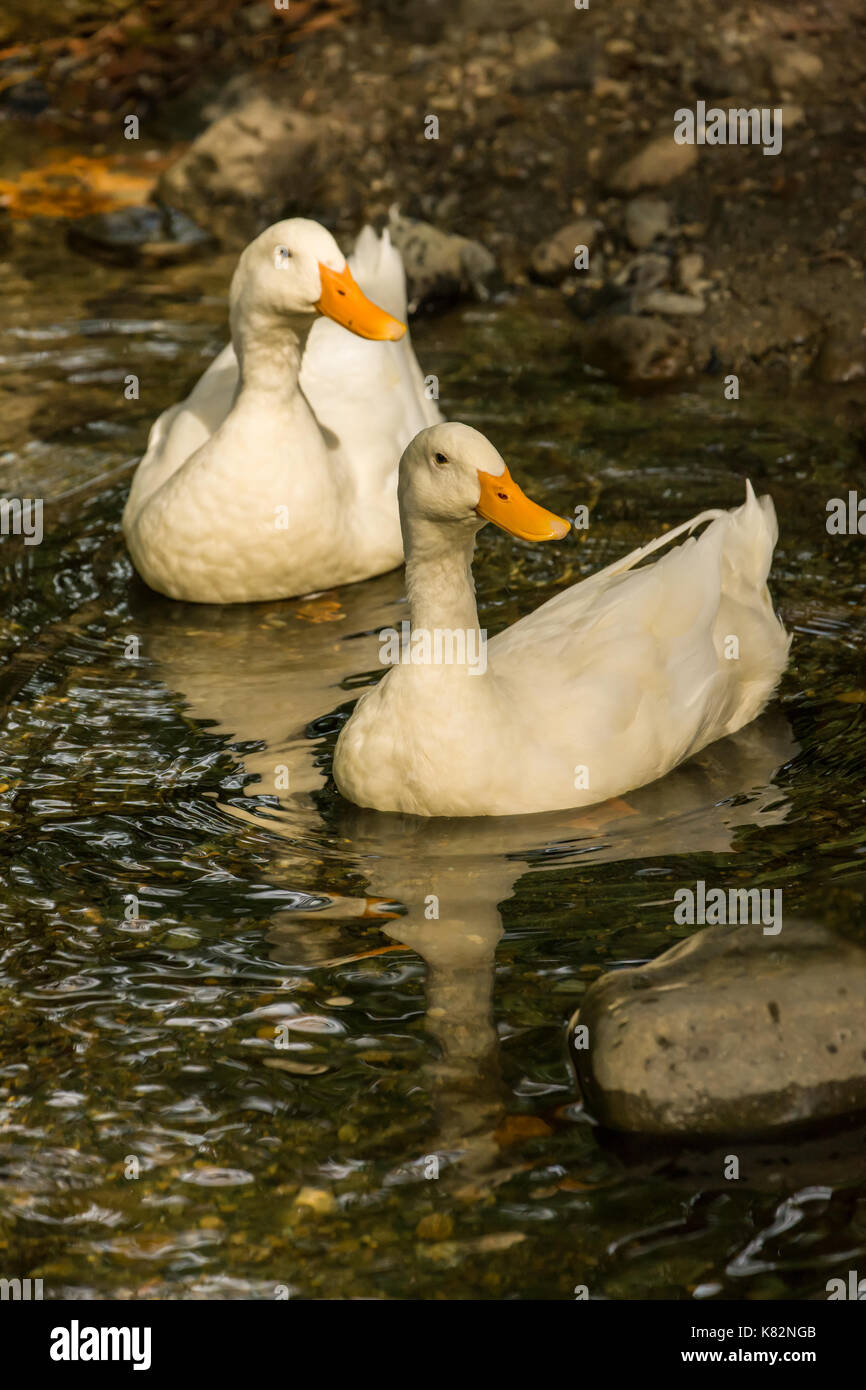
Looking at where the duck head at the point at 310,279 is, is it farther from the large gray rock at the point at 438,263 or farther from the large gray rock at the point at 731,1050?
the large gray rock at the point at 731,1050

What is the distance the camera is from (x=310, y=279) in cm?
673

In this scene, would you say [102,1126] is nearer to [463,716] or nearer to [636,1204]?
[636,1204]

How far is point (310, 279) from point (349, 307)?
181 millimetres

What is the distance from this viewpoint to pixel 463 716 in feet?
17.2

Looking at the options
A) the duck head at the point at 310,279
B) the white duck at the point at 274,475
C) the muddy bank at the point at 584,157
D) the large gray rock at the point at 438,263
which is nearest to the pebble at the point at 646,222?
the muddy bank at the point at 584,157

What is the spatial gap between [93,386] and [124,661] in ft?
9.40

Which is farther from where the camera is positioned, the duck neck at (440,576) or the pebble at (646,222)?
the pebble at (646,222)

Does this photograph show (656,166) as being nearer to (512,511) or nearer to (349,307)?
(349,307)

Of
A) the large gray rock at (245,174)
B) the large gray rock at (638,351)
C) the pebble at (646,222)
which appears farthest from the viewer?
the large gray rock at (245,174)

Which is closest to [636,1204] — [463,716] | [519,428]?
[463,716]

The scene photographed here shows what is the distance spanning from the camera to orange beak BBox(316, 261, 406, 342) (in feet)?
21.9

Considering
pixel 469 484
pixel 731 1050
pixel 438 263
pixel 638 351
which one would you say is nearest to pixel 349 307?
pixel 469 484

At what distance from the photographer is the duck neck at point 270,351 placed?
6969 mm

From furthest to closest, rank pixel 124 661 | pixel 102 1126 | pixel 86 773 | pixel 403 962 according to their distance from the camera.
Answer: pixel 124 661, pixel 86 773, pixel 403 962, pixel 102 1126
